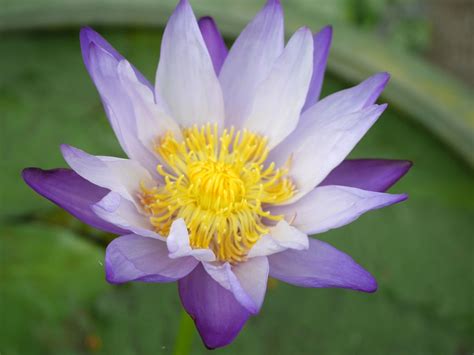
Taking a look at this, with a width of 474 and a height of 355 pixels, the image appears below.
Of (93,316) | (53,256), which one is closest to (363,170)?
(93,316)

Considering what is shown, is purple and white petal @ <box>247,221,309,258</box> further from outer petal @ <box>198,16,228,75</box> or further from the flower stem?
outer petal @ <box>198,16,228,75</box>

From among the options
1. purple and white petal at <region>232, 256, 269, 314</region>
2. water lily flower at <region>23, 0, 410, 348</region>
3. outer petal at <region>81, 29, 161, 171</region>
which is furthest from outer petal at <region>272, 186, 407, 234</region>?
outer petal at <region>81, 29, 161, 171</region>

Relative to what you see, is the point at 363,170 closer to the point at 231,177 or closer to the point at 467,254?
the point at 231,177

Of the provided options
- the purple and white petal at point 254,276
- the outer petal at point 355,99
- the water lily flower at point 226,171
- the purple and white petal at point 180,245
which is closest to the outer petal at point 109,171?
the water lily flower at point 226,171

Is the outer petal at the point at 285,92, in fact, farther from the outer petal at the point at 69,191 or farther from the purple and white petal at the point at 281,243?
the outer petal at the point at 69,191

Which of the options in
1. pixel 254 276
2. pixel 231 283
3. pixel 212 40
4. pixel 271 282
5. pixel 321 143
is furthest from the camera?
pixel 271 282

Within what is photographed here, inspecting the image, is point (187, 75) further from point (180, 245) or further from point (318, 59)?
point (180, 245)

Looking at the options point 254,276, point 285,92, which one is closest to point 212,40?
point 285,92
